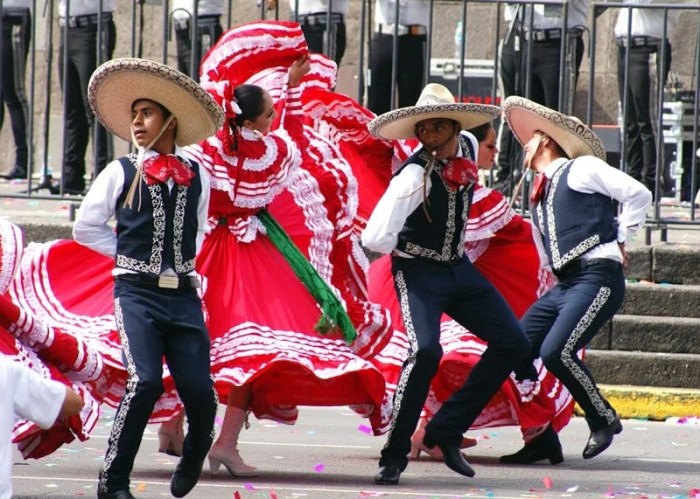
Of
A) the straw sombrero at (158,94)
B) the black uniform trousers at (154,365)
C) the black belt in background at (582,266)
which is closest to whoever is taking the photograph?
the black uniform trousers at (154,365)

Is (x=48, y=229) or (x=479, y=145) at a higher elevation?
(x=479, y=145)

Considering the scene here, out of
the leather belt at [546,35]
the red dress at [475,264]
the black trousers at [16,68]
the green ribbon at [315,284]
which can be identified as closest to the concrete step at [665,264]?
the leather belt at [546,35]

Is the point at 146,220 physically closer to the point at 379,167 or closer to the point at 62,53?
the point at 379,167

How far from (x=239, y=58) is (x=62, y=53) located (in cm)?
373

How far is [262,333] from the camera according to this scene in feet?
24.1

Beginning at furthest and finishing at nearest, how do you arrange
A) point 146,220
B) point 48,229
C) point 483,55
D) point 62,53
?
point 483,55 < point 62,53 < point 48,229 < point 146,220

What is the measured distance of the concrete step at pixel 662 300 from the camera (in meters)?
10.2

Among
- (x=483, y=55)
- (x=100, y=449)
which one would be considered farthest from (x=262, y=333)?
(x=483, y=55)

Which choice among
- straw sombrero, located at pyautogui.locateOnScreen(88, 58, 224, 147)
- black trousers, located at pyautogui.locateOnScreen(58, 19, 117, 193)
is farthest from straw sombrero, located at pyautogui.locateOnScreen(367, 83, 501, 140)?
black trousers, located at pyautogui.locateOnScreen(58, 19, 117, 193)

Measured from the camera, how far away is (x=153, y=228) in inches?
256

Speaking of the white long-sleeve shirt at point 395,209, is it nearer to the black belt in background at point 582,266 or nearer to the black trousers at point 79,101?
the black belt in background at point 582,266

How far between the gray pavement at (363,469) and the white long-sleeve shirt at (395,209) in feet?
3.41

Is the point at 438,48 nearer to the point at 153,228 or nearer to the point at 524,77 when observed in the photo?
the point at 524,77

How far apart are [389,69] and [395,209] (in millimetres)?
3973
